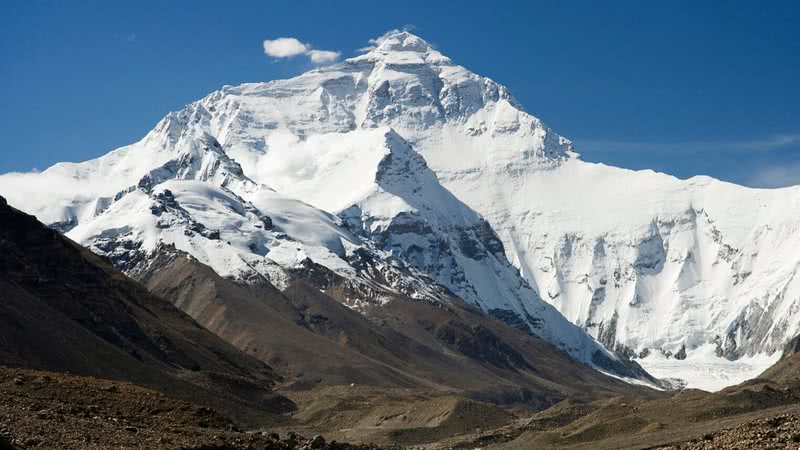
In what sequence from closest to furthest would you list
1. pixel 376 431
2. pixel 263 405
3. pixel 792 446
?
1. pixel 792 446
2. pixel 376 431
3. pixel 263 405

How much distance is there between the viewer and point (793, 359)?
173250 millimetres

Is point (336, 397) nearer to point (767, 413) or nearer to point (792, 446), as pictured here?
point (767, 413)

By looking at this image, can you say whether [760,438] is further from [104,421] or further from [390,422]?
[390,422]

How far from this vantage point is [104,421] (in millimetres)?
77688

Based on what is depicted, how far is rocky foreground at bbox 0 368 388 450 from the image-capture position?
70375 millimetres

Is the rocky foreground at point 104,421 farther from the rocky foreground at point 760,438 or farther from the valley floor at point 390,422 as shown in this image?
the rocky foreground at point 760,438

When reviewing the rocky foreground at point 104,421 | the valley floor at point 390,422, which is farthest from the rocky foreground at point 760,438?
the rocky foreground at point 104,421

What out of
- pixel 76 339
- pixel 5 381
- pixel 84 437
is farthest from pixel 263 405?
pixel 84 437

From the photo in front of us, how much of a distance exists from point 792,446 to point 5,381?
43868 mm

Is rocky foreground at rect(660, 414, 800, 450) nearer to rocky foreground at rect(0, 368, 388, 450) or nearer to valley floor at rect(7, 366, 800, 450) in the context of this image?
valley floor at rect(7, 366, 800, 450)

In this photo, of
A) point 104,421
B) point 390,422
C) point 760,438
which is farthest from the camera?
point 390,422

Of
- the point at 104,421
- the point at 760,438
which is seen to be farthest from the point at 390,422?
the point at 760,438

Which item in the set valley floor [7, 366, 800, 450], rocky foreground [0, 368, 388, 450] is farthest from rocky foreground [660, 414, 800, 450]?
rocky foreground [0, 368, 388, 450]

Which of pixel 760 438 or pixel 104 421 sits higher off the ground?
pixel 760 438
